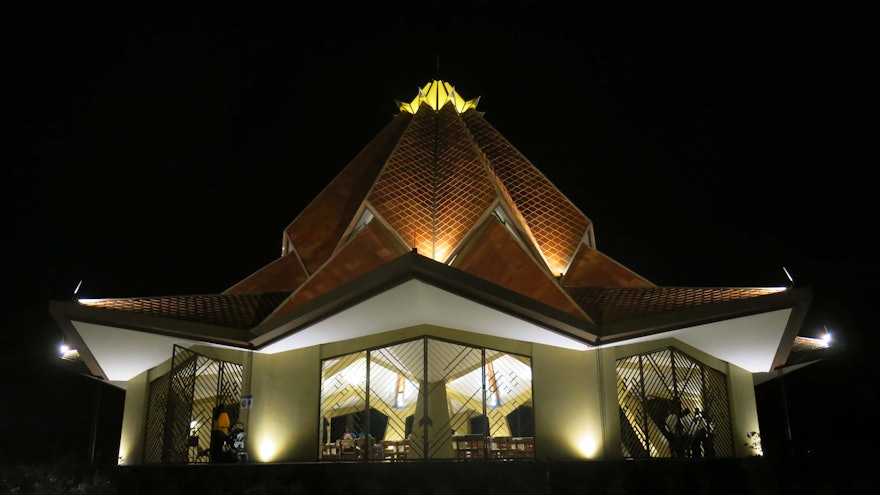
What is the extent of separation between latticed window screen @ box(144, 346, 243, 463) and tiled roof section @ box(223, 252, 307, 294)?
2.35 m

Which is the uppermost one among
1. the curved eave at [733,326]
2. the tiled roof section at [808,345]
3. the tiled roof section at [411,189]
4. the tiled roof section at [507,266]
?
the tiled roof section at [411,189]

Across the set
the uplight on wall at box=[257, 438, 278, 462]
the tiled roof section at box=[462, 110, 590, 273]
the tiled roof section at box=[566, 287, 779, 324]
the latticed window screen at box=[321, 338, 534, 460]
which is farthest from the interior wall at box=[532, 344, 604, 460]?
the uplight on wall at box=[257, 438, 278, 462]

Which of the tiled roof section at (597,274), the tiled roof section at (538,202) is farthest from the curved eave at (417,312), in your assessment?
the tiled roof section at (538,202)

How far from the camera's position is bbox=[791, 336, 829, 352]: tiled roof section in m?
15.8

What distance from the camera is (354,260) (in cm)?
1363

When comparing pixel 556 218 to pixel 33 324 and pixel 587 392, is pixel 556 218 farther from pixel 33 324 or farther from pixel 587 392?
pixel 33 324

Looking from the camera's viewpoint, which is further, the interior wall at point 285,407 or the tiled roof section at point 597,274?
the tiled roof section at point 597,274

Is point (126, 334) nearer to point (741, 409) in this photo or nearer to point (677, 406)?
point (677, 406)

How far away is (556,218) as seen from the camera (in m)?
16.8

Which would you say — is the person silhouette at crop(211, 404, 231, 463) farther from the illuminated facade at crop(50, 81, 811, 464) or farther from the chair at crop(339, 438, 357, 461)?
the chair at crop(339, 438, 357, 461)

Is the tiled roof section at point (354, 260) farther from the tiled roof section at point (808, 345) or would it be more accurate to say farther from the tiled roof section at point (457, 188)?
the tiled roof section at point (808, 345)

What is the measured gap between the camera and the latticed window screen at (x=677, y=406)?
40.0ft

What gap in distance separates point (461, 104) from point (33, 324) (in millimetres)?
19036

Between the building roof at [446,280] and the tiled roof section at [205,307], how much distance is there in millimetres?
33
